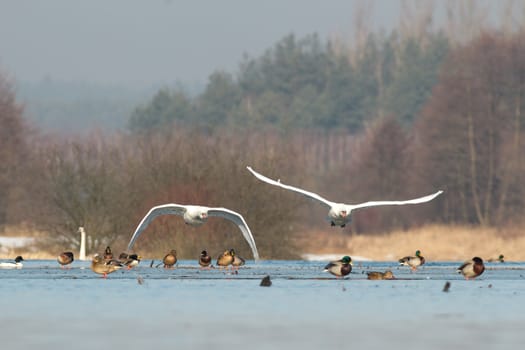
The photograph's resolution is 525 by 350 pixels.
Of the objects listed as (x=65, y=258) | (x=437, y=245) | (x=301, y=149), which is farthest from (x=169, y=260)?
(x=301, y=149)

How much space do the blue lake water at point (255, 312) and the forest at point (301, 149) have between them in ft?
45.0

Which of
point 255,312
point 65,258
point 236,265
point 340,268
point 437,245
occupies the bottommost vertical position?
point 255,312

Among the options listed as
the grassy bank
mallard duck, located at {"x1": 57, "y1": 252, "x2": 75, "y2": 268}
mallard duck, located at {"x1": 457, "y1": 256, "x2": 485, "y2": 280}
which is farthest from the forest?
mallard duck, located at {"x1": 457, "y1": 256, "x2": 485, "y2": 280}

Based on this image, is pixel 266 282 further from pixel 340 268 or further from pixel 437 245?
pixel 437 245

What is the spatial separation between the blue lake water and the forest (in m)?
13.7

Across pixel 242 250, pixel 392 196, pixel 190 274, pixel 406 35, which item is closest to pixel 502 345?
pixel 190 274

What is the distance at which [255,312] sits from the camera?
2102 cm

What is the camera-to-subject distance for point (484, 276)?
32.5m

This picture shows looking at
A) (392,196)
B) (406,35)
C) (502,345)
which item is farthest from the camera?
(406,35)

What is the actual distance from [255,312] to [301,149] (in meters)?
53.6

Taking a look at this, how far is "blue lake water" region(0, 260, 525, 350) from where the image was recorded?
683 inches

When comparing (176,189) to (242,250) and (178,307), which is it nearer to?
(242,250)

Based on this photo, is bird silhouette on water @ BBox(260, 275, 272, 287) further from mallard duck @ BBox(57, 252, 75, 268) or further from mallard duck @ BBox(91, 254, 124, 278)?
mallard duck @ BBox(57, 252, 75, 268)

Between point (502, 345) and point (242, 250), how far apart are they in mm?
27088
